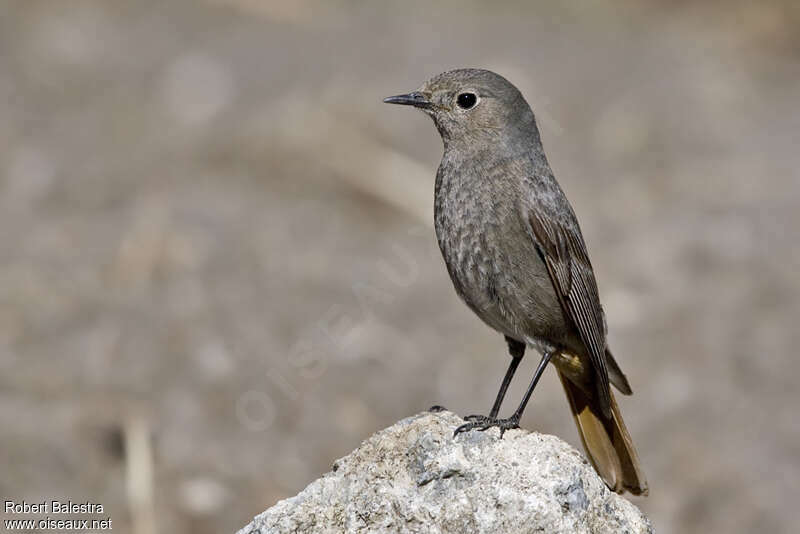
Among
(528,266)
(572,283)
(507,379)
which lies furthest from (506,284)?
(507,379)

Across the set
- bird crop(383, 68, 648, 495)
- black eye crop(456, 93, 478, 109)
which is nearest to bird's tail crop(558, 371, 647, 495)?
bird crop(383, 68, 648, 495)

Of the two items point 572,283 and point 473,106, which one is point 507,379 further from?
point 473,106

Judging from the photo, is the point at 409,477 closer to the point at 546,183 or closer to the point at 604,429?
the point at 604,429

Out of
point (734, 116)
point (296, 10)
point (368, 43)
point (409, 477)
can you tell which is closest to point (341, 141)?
point (368, 43)

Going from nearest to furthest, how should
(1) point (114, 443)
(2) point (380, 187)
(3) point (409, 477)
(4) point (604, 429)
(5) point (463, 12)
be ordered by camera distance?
(3) point (409, 477) → (4) point (604, 429) → (1) point (114, 443) → (2) point (380, 187) → (5) point (463, 12)

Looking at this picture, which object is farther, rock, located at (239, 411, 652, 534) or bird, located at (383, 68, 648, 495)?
bird, located at (383, 68, 648, 495)

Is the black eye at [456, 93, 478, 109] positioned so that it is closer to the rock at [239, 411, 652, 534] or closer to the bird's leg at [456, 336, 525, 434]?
the bird's leg at [456, 336, 525, 434]

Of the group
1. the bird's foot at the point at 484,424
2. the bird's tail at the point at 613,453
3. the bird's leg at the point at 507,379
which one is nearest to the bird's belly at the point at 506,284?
the bird's leg at the point at 507,379
